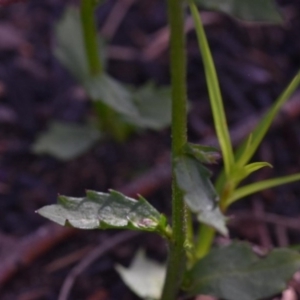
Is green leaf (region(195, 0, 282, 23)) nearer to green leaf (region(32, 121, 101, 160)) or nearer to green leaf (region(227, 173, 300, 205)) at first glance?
green leaf (region(227, 173, 300, 205))

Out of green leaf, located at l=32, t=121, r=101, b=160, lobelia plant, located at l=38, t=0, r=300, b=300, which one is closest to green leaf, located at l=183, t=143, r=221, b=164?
lobelia plant, located at l=38, t=0, r=300, b=300

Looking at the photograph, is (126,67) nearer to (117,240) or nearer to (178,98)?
(117,240)

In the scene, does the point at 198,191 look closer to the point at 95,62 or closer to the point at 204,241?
the point at 204,241

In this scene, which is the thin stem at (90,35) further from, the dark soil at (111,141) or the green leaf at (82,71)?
the dark soil at (111,141)

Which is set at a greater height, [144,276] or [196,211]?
[196,211]

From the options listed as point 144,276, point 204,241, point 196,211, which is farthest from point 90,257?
point 196,211
